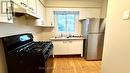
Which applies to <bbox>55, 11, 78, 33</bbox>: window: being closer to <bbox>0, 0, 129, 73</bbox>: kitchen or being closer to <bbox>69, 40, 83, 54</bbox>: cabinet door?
<bbox>0, 0, 129, 73</bbox>: kitchen

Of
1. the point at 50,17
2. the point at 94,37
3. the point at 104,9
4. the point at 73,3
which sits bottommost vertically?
the point at 94,37

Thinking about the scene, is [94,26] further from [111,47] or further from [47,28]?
[111,47]

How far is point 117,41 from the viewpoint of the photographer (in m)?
1.52

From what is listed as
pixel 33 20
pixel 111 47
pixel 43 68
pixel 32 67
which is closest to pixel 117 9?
pixel 111 47

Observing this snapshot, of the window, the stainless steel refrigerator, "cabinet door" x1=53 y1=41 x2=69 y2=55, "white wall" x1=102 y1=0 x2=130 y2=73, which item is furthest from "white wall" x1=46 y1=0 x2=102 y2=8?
"white wall" x1=102 y1=0 x2=130 y2=73

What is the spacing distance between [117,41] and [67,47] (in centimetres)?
265

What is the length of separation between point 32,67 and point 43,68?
0.58ft

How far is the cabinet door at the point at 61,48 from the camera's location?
4.03 m

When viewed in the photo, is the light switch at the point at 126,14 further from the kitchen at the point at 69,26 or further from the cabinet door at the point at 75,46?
the cabinet door at the point at 75,46

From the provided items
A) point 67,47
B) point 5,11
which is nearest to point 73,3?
point 67,47

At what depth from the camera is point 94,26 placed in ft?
12.5

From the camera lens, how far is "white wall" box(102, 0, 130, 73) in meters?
1.31

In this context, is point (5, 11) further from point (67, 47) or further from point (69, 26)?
point (69, 26)

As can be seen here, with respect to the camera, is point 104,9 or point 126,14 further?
point 104,9
